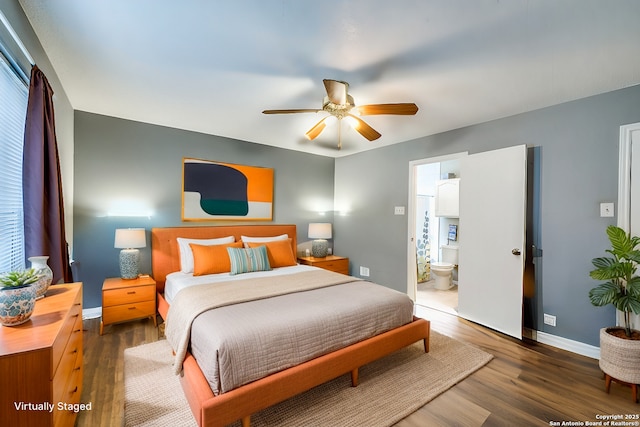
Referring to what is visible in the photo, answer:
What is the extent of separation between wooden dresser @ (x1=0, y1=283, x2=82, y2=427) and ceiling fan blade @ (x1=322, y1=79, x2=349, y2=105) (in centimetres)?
210

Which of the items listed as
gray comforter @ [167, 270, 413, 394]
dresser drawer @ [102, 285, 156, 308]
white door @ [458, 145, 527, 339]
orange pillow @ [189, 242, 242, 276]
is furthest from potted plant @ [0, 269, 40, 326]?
white door @ [458, 145, 527, 339]

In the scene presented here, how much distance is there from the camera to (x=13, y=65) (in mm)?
1638

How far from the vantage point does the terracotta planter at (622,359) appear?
6.53ft

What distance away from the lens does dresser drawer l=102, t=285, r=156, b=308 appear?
2.89 metres

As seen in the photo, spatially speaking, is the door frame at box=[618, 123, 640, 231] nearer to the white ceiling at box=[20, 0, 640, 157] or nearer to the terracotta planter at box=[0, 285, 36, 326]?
the white ceiling at box=[20, 0, 640, 157]

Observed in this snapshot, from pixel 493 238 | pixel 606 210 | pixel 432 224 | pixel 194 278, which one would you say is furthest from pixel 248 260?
pixel 432 224

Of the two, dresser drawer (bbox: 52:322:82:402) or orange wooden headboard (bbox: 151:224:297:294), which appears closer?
dresser drawer (bbox: 52:322:82:402)

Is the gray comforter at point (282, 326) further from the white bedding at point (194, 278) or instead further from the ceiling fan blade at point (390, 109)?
the ceiling fan blade at point (390, 109)

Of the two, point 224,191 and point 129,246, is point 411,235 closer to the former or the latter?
Answer: point 224,191

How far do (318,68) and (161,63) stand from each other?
124 cm

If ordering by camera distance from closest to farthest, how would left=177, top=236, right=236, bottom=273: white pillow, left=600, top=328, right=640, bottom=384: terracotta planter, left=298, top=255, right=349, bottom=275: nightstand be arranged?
left=600, top=328, right=640, bottom=384: terracotta planter
left=177, top=236, right=236, bottom=273: white pillow
left=298, top=255, right=349, bottom=275: nightstand

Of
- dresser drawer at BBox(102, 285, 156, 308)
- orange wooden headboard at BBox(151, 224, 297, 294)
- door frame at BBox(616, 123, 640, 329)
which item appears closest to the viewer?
door frame at BBox(616, 123, 640, 329)

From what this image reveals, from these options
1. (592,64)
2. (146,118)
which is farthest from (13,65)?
(592,64)

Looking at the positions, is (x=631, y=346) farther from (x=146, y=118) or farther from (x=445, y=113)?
(x=146, y=118)
